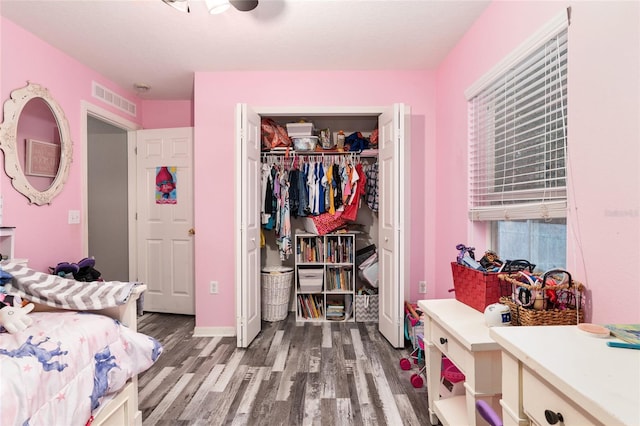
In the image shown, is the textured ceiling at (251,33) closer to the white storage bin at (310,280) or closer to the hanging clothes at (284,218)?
the hanging clothes at (284,218)

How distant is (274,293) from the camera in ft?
10.7

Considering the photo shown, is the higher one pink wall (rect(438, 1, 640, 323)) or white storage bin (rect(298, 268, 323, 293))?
pink wall (rect(438, 1, 640, 323))

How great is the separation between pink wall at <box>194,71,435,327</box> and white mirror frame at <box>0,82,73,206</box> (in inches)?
41.2

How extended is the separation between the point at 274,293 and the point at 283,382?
1.22m

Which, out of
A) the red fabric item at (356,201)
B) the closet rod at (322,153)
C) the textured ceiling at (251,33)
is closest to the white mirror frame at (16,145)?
the textured ceiling at (251,33)

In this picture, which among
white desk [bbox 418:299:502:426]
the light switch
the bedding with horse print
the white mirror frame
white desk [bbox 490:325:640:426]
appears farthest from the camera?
the light switch

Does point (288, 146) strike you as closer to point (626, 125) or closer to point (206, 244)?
point (206, 244)

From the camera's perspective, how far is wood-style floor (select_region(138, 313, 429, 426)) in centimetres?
176

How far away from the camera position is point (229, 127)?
3.04 m

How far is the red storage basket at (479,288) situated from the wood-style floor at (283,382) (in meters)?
0.72

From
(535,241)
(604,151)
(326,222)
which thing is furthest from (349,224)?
(604,151)

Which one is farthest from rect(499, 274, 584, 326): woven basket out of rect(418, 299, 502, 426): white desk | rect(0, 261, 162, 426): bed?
rect(0, 261, 162, 426): bed

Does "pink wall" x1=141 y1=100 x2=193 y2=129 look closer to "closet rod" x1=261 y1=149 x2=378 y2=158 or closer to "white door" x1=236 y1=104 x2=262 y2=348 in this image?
"closet rod" x1=261 y1=149 x2=378 y2=158

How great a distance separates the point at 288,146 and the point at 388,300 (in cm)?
184
